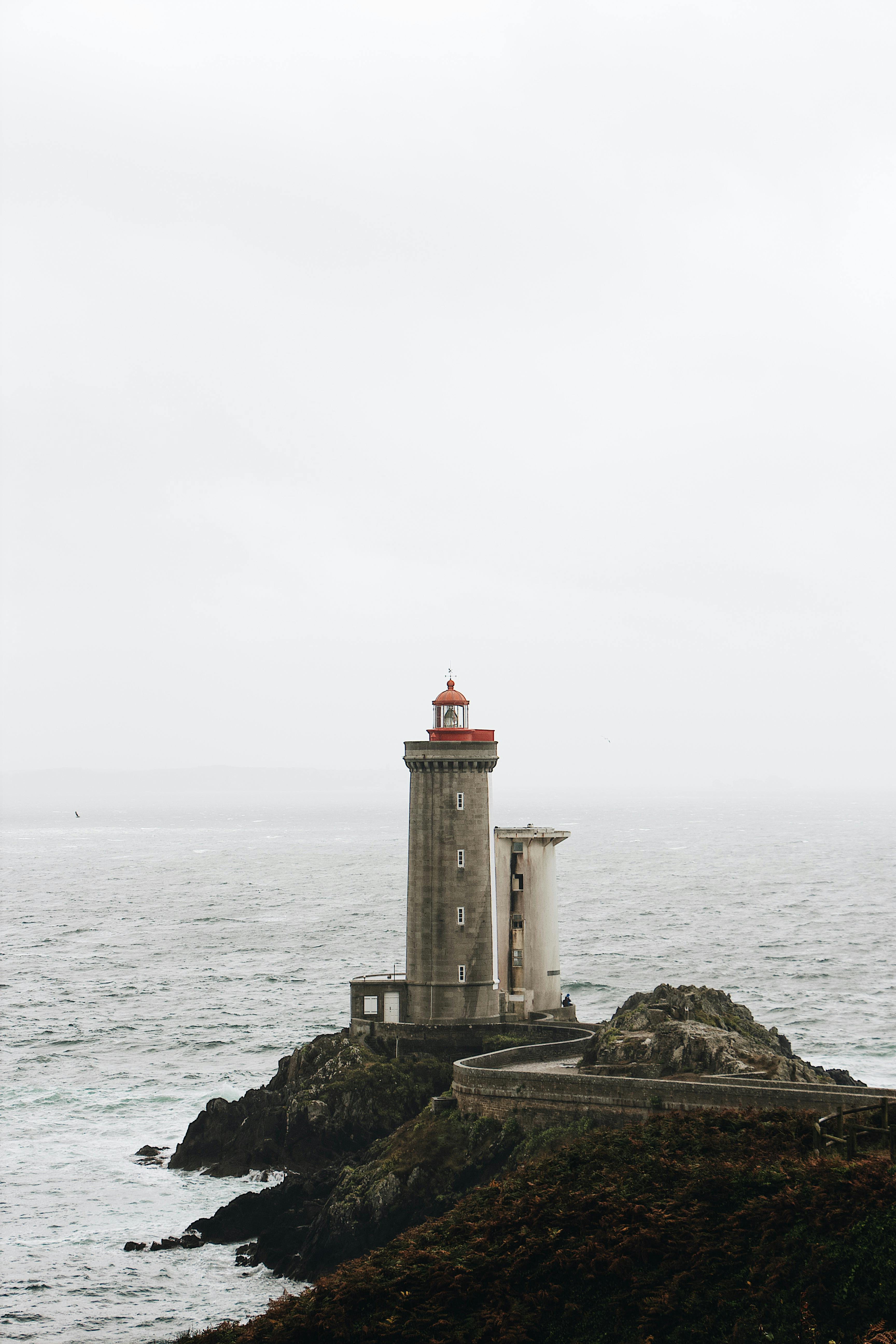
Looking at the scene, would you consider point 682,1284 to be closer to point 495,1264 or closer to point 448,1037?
point 495,1264

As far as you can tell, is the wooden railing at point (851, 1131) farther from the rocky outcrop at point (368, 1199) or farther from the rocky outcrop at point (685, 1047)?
the rocky outcrop at point (368, 1199)

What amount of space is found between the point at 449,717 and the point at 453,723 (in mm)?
261

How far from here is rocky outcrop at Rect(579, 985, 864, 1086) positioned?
35.3m

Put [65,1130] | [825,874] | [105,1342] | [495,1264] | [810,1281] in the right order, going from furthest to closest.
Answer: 1. [825,874]
2. [65,1130]
3. [105,1342]
4. [495,1264]
5. [810,1281]

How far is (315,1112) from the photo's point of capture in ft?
143

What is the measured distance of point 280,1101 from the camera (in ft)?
149

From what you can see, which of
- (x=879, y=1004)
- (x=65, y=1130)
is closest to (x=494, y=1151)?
(x=65, y=1130)

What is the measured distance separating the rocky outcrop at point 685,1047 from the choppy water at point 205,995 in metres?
10.8

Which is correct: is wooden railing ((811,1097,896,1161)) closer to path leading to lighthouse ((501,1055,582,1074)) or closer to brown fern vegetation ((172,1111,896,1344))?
brown fern vegetation ((172,1111,896,1344))

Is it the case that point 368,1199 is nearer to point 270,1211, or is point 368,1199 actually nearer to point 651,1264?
point 270,1211

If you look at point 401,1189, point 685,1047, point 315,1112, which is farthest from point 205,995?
point 685,1047

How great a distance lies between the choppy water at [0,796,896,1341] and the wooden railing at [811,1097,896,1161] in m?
15.5

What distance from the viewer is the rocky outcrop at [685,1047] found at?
3531 centimetres

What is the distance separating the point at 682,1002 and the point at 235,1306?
1570cm
